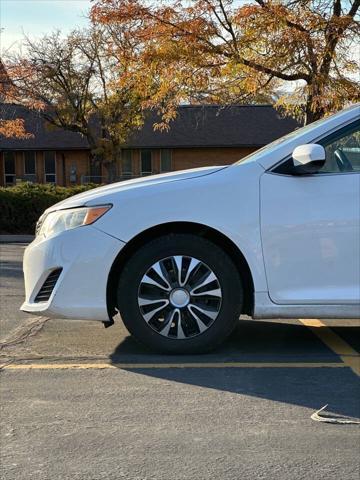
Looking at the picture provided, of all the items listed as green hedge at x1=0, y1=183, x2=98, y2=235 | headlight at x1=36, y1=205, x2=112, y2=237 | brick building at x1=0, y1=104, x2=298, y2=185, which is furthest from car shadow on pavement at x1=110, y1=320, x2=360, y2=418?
brick building at x1=0, y1=104, x2=298, y2=185

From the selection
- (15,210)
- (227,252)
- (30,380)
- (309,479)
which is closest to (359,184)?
(227,252)

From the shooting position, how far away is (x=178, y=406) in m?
3.59

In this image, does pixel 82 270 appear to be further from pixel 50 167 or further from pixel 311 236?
pixel 50 167

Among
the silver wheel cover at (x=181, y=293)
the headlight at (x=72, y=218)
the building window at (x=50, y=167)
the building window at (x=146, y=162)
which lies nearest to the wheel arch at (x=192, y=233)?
the silver wheel cover at (x=181, y=293)

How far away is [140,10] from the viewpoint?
42.5ft

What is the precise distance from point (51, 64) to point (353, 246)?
21.3 meters

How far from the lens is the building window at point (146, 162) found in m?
33.3

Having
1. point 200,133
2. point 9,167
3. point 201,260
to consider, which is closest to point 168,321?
point 201,260

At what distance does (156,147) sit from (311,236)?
28575 millimetres

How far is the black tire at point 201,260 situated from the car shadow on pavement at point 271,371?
21 centimetres

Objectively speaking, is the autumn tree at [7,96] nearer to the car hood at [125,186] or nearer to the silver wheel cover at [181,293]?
the car hood at [125,186]

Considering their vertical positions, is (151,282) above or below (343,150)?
below

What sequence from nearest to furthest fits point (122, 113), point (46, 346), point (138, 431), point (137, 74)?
point (138, 431) < point (46, 346) < point (137, 74) < point (122, 113)

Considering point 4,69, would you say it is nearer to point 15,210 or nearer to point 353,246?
point 15,210
